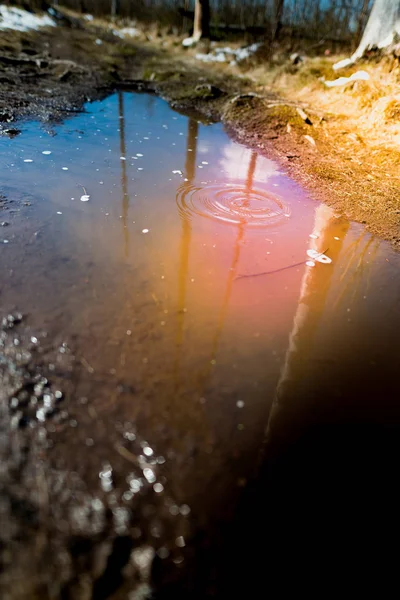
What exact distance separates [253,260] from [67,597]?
257cm

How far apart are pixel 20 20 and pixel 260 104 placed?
33.7 feet

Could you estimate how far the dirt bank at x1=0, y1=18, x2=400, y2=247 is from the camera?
4.87 metres

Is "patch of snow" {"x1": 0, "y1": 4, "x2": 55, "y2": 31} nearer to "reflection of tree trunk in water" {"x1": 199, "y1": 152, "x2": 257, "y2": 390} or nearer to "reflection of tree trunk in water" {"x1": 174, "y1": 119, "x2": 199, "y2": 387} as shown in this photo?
"reflection of tree trunk in water" {"x1": 174, "y1": 119, "x2": 199, "y2": 387}

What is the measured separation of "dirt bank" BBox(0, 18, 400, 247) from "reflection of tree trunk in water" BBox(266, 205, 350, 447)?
0.68 m

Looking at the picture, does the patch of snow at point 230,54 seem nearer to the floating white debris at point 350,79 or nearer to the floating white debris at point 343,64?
the floating white debris at point 343,64

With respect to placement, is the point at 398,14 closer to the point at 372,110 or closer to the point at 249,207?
the point at 372,110

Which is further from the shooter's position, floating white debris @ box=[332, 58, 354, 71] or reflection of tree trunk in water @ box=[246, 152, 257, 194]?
floating white debris @ box=[332, 58, 354, 71]

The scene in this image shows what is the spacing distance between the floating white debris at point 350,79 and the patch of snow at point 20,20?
935 cm

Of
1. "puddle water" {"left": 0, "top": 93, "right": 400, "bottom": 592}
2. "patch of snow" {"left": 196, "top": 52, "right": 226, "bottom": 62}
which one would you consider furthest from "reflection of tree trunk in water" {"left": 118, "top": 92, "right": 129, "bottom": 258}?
"patch of snow" {"left": 196, "top": 52, "right": 226, "bottom": 62}

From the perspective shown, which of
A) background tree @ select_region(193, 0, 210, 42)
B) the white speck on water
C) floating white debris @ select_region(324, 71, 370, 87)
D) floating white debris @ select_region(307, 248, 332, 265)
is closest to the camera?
the white speck on water

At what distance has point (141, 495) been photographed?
1612 mm

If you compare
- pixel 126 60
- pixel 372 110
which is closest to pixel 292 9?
pixel 126 60

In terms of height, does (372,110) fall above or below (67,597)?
above

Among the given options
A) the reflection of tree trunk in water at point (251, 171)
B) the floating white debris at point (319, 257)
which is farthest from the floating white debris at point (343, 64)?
the floating white debris at point (319, 257)
